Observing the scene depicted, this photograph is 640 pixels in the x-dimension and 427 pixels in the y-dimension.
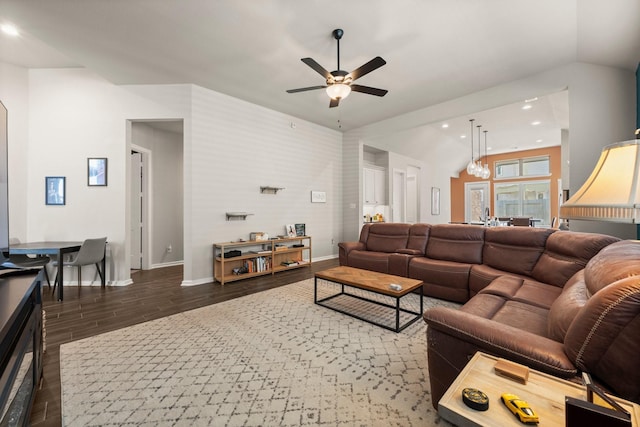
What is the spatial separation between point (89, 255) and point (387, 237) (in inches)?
182

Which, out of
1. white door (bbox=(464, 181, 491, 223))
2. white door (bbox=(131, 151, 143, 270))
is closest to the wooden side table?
white door (bbox=(131, 151, 143, 270))

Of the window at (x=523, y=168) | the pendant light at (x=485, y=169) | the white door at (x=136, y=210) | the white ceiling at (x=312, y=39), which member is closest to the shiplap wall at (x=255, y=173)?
the white ceiling at (x=312, y=39)

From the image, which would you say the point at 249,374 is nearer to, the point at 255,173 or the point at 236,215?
the point at 236,215

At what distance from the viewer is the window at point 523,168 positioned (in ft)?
30.3

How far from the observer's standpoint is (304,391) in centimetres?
172

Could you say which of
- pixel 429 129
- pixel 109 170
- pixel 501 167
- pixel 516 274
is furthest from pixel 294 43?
pixel 501 167

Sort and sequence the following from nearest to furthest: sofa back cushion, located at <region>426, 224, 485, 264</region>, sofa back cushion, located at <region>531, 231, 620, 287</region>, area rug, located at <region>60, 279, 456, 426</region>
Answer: area rug, located at <region>60, 279, 456, 426</region>
sofa back cushion, located at <region>531, 231, 620, 287</region>
sofa back cushion, located at <region>426, 224, 485, 264</region>

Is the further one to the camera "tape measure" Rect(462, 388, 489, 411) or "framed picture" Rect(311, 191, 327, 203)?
"framed picture" Rect(311, 191, 327, 203)

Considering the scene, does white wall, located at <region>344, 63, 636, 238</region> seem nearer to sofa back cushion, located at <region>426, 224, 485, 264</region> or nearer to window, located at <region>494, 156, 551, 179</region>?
sofa back cushion, located at <region>426, 224, 485, 264</region>

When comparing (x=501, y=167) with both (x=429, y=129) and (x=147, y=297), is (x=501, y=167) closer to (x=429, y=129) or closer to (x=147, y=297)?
(x=429, y=129)

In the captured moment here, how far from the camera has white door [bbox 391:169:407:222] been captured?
8.00 meters

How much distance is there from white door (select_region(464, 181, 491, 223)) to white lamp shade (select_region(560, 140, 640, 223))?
10653 millimetres

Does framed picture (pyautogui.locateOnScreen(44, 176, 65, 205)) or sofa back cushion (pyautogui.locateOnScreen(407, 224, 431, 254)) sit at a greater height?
framed picture (pyautogui.locateOnScreen(44, 176, 65, 205))

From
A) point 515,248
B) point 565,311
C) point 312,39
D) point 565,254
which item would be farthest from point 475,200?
point 565,311
